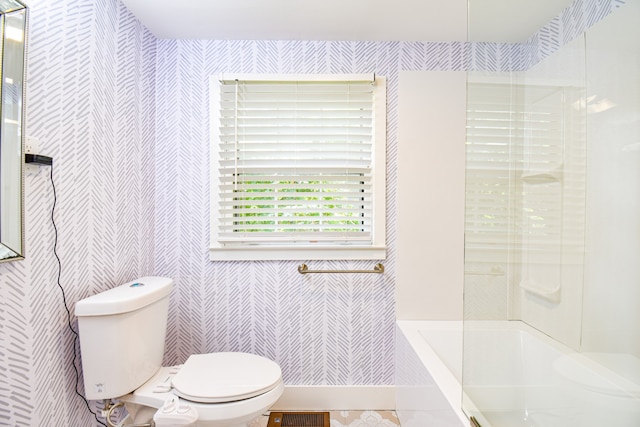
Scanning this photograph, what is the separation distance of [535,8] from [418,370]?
56.2 inches

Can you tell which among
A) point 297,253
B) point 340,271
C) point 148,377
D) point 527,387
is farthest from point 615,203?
point 148,377

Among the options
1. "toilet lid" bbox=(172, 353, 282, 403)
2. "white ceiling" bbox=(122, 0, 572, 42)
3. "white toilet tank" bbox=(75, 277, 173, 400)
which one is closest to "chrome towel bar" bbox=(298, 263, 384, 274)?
"toilet lid" bbox=(172, 353, 282, 403)

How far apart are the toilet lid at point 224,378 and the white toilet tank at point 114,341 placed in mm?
181

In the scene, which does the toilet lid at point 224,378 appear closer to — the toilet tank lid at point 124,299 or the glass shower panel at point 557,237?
the toilet tank lid at point 124,299

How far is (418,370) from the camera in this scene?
1.42 metres

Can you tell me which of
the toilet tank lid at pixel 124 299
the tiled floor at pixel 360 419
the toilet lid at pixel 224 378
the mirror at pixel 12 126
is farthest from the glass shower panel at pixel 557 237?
the mirror at pixel 12 126

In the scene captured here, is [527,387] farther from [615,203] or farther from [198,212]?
[198,212]

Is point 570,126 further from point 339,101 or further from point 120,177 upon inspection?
point 120,177

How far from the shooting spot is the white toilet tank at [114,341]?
1228 millimetres

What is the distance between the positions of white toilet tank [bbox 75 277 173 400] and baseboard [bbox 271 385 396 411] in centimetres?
83

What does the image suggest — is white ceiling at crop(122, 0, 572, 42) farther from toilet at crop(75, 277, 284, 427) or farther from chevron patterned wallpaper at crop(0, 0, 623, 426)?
toilet at crop(75, 277, 284, 427)

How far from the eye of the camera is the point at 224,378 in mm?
1320

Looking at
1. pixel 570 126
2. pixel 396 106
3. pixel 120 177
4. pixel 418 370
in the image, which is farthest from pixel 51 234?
pixel 570 126

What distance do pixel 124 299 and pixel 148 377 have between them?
1.31ft
